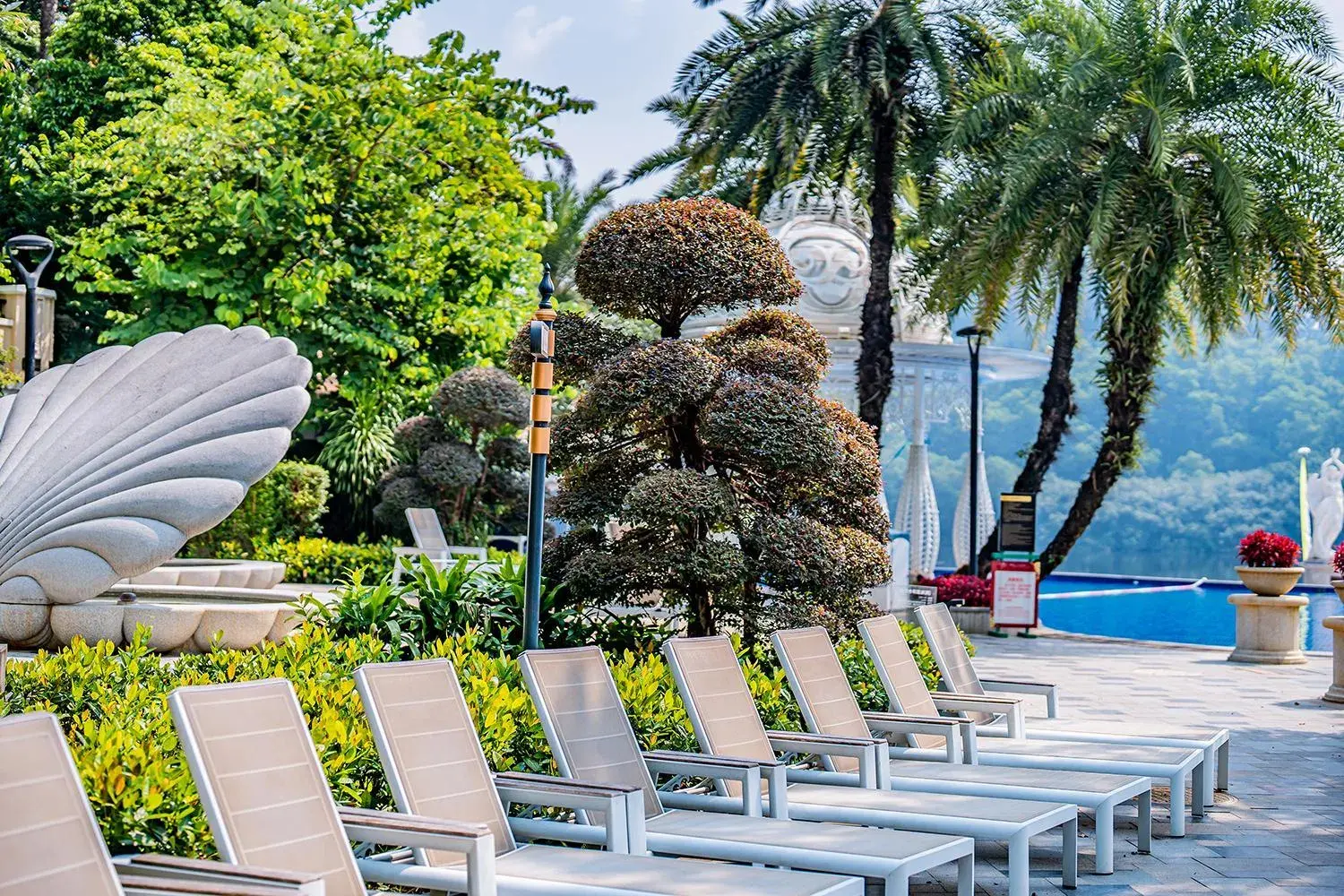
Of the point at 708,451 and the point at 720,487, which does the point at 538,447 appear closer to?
the point at 720,487

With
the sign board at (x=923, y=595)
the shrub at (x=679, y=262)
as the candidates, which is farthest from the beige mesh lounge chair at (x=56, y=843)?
the sign board at (x=923, y=595)

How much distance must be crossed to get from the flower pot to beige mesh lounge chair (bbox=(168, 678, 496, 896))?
1377 cm

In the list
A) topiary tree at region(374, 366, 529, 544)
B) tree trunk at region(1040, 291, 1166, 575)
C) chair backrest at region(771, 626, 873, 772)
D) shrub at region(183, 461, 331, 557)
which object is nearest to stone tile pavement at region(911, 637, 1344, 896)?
chair backrest at region(771, 626, 873, 772)

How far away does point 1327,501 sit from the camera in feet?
114

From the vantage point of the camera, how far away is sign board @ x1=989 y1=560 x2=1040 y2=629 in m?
18.5

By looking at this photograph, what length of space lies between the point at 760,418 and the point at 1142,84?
10.8 metres

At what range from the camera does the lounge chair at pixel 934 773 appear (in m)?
5.99

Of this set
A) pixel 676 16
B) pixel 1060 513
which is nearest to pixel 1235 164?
pixel 676 16

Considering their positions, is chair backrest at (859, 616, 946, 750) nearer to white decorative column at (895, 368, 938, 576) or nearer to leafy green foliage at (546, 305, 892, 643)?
leafy green foliage at (546, 305, 892, 643)

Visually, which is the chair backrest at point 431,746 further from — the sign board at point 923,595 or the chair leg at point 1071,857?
the sign board at point 923,595

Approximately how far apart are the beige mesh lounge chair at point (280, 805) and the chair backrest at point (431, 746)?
33cm

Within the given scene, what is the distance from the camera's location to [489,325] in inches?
801

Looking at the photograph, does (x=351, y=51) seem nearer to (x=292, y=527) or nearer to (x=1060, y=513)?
(x=292, y=527)

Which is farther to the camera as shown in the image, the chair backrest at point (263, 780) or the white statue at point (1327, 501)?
the white statue at point (1327, 501)
